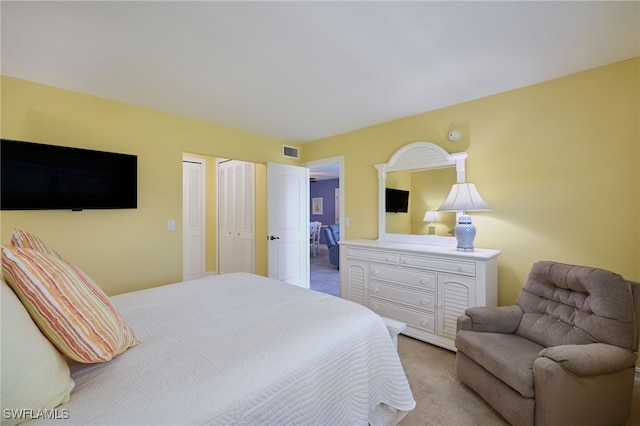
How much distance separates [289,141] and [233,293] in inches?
118

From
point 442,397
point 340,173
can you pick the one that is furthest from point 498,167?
point 442,397

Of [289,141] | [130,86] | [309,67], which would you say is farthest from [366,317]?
[289,141]

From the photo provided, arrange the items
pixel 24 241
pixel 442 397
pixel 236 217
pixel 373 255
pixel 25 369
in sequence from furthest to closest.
Result: pixel 236 217 < pixel 373 255 < pixel 442 397 < pixel 24 241 < pixel 25 369

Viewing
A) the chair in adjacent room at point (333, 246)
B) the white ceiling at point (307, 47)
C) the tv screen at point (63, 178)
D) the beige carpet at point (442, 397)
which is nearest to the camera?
the white ceiling at point (307, 47)

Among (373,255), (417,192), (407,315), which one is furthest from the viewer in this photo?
(417,192)

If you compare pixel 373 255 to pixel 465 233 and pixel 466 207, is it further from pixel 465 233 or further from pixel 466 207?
pixel 466 207

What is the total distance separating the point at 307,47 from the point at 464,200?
189 cm

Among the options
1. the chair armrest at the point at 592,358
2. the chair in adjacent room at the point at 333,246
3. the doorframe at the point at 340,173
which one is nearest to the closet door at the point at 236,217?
the doorframe at the point at 340,173

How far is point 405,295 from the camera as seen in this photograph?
107 inches

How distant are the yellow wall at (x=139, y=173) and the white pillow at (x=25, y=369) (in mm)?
2085

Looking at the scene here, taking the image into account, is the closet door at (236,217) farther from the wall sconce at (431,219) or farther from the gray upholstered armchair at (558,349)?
the gray upholstered armchair at (558,349)

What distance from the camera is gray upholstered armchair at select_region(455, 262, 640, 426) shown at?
1397mm

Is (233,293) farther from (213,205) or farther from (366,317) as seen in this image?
(213,205)

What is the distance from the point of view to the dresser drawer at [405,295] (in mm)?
2567
